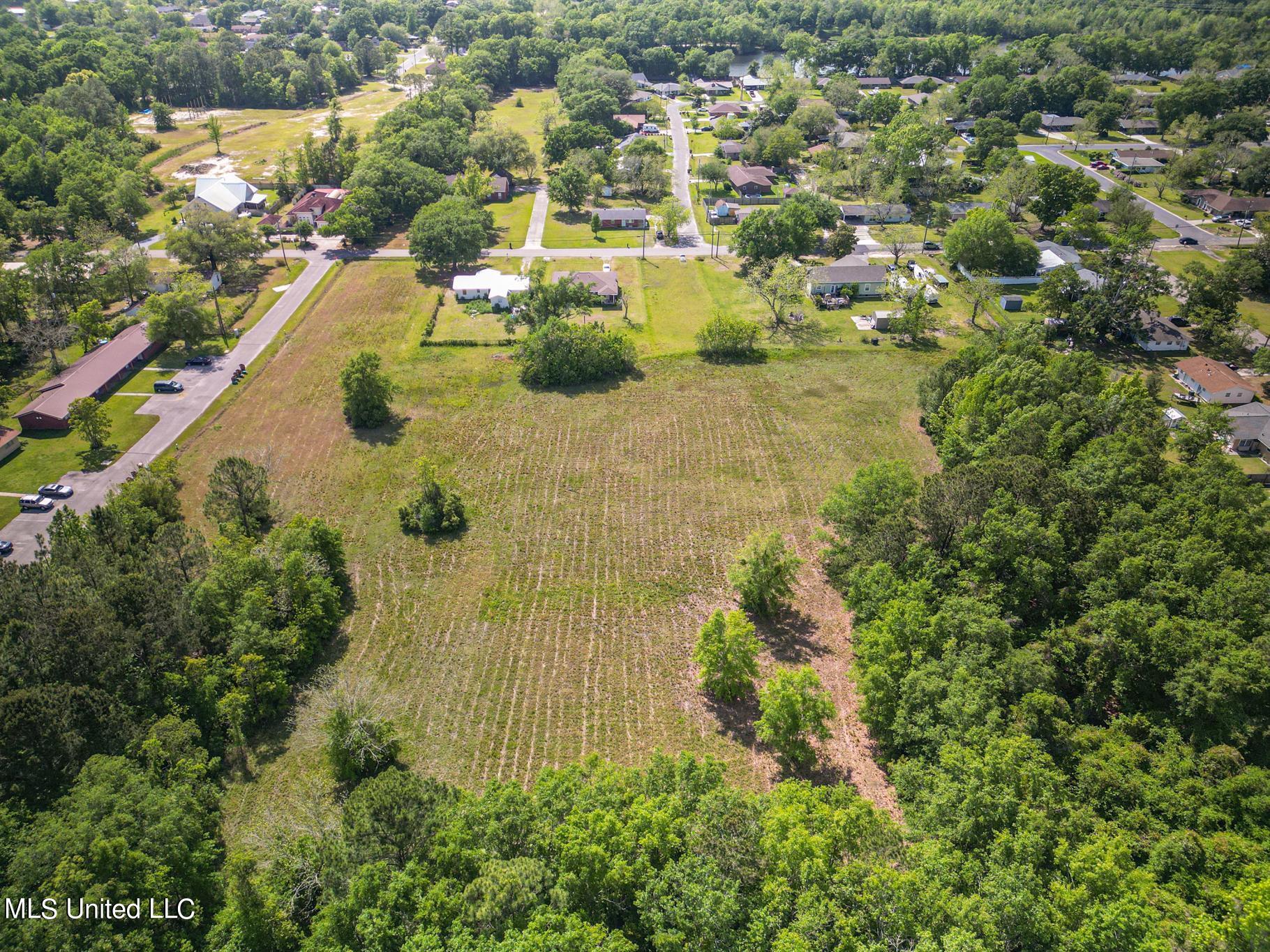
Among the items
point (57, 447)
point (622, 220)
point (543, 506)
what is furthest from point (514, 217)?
point (57, 447)

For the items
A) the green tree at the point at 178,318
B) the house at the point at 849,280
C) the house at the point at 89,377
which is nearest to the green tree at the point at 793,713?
the house at the point at 849,280

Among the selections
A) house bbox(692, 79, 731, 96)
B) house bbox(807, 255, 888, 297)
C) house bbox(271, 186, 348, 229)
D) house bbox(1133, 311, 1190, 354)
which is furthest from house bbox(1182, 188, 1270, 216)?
house bbox(271, 186, 348, 229)

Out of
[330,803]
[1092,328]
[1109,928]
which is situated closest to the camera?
[1109,928]

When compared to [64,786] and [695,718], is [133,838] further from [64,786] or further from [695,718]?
[695,718]

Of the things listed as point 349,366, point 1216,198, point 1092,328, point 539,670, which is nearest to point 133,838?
point 539,670

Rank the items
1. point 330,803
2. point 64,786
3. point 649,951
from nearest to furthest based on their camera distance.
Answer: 1. point 649,951
2. point 64,786
3. point 330,803
